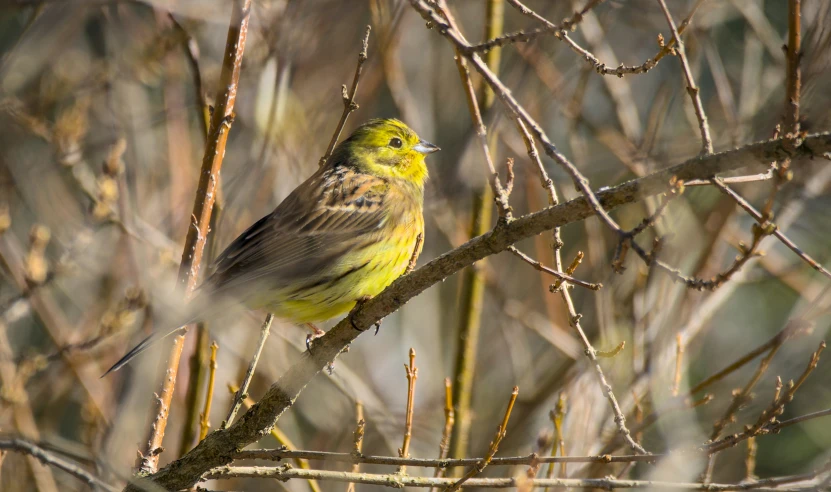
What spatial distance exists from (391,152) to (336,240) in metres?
1.03

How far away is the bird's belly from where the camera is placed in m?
4.89

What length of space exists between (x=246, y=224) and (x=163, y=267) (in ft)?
5.34

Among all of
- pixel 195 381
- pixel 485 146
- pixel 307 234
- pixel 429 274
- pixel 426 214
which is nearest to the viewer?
pixel 485 146

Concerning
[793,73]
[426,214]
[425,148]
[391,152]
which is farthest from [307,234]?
[793,73]

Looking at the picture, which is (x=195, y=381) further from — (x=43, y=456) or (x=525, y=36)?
(x=525, y=36)

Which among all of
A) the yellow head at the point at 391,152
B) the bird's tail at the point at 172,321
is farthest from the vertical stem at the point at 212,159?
the yellow head at the point at 391,152

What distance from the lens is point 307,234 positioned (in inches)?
216

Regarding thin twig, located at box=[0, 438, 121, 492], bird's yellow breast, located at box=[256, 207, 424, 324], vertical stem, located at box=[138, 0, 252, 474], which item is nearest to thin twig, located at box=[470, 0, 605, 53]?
vertical stem, located at box=[138, 0, 252, 474]

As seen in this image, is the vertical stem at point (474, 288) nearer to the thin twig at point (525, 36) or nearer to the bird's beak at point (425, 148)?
the bird's beak at point (425, 148)

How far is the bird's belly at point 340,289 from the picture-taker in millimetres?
4891

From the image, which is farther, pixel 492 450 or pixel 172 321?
pixel 172 321

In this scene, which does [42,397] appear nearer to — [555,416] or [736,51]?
[555,416]

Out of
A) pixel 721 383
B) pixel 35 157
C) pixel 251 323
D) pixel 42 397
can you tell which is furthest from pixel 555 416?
pixel 35 157

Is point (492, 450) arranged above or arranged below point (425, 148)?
below
